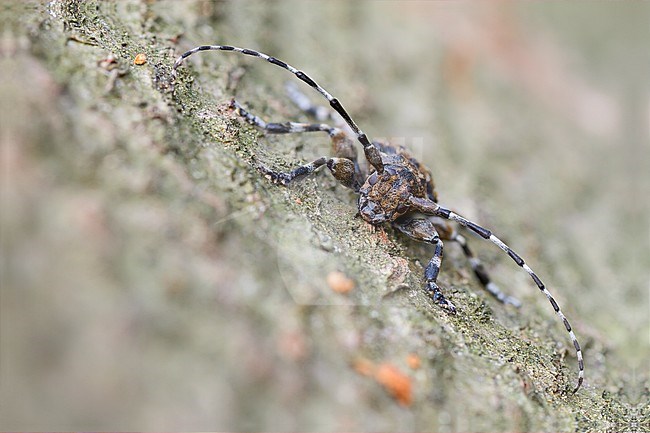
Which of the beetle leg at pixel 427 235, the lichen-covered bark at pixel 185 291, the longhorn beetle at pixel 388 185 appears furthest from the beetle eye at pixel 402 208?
the lichen-covered bark at pixel 185 291

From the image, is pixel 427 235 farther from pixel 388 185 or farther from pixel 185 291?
pixel 185 291

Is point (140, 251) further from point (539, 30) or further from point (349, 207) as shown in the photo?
point (539, 30)

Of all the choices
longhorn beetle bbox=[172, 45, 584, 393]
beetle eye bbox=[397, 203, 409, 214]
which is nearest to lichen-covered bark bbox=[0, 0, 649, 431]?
longhorn beetle bbox=[172, 45, 584, 393]

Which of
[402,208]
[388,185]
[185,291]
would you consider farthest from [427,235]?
[185,291]

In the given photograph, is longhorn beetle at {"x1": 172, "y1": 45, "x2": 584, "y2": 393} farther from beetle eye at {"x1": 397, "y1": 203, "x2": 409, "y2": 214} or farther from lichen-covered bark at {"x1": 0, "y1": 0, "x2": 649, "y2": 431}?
lichen-covered bark at {"x1": 0, "y1": 0, "x2": 649, "y2": 431}

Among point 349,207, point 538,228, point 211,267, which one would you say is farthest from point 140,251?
point 538,228

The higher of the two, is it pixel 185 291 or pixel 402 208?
pixel 402 208

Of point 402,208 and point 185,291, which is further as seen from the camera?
point 402,208
